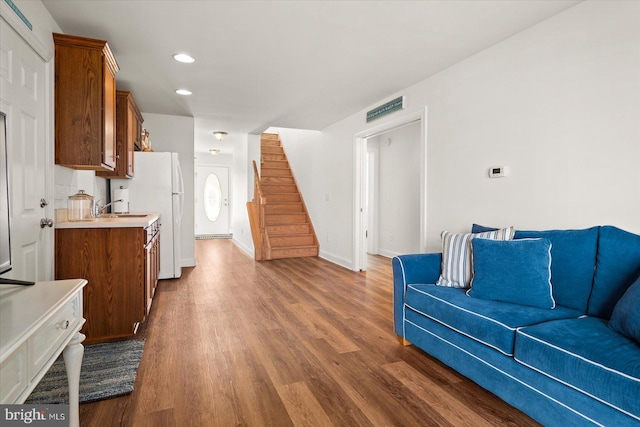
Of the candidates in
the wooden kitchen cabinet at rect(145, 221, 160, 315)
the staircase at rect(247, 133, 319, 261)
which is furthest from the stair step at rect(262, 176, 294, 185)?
the wooden kitchen cabinet at rect(145, 221, 160, 315)

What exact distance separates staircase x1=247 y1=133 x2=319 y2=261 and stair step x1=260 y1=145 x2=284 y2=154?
0.05 m

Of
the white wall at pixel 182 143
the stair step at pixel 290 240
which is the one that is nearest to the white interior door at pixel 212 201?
the stair step at pixel 290 240

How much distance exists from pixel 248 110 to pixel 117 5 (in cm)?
264

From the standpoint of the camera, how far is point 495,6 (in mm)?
2246

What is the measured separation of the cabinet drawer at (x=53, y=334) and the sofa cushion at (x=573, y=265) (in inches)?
97.7

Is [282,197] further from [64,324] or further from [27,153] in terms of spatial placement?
[64,324]

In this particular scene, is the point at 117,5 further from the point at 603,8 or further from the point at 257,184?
the point at 257,184

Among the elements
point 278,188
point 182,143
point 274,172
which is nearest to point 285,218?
point 278,188

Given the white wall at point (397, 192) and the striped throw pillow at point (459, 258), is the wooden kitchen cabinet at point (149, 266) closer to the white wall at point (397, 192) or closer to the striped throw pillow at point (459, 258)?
the striped throw pillow at point (459, 258)

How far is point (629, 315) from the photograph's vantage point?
1.54 m

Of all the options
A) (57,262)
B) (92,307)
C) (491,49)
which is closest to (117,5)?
(57,262)

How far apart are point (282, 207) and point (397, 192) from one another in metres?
2.34

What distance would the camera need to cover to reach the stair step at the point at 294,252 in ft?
20.2

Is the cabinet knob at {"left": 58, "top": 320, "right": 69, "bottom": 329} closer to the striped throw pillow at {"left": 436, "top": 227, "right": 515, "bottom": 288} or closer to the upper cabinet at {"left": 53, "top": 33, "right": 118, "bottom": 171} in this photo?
the upper cabinet at {"left": 53, "top": 33, "right": 118, "bottom": 171}
